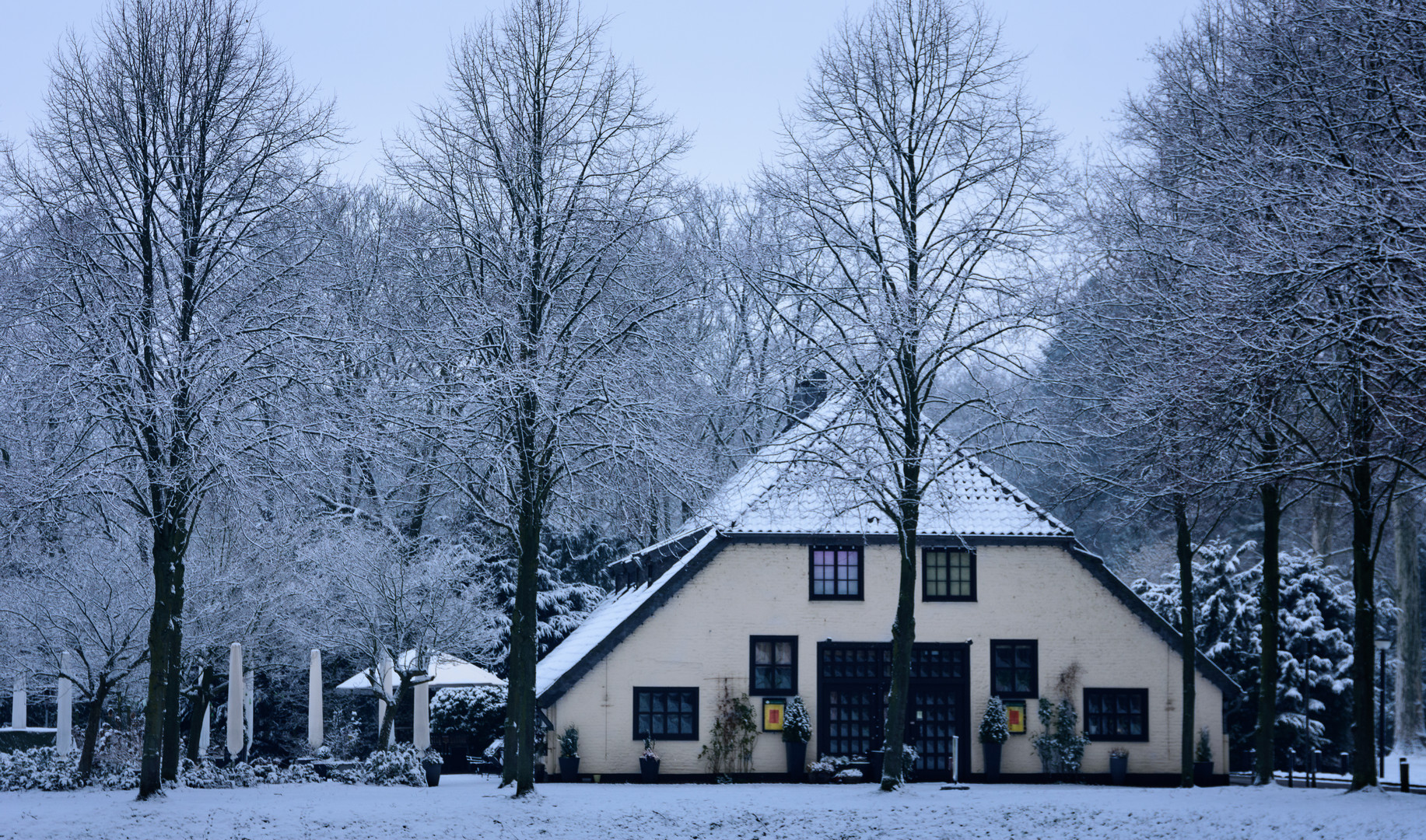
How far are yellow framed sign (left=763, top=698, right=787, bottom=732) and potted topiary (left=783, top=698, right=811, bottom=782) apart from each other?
0.11 metres

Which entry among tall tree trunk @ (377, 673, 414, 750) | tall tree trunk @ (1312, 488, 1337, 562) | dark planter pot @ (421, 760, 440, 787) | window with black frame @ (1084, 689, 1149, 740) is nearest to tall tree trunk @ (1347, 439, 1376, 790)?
window with black frame @ (1084, 689, 1149, 740)

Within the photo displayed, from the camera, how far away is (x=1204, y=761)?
2806cm

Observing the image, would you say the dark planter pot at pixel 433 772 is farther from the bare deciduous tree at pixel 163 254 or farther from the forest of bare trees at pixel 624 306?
the bare deciduous tree at pixel 163 254

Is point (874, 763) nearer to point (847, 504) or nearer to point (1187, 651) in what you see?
point (1187, 651)

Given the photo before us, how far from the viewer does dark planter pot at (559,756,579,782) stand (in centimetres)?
2697

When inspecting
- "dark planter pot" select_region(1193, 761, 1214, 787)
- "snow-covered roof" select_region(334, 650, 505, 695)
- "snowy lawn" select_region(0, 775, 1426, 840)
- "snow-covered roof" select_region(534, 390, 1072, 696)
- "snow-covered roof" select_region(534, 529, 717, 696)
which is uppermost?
"snow-covered roof" select_region(534, 390, 1072, 696)

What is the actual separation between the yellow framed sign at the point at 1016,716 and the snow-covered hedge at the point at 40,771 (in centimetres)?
1778

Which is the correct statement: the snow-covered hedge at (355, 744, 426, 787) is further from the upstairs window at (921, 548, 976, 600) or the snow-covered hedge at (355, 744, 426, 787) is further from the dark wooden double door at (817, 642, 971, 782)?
the upstairs window at (921, 548, 976, 600)

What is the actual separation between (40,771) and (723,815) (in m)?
11.1

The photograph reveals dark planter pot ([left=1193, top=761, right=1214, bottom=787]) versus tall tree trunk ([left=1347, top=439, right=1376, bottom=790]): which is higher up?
tall tree trunk ([left=1347, top=439, right=1376, bottom=790])

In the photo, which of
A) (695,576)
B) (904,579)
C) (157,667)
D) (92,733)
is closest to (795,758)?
(695,576)

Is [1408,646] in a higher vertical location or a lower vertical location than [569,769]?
higher

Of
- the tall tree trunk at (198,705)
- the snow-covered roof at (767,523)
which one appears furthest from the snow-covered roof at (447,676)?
the tall tree trunk at (198,705)

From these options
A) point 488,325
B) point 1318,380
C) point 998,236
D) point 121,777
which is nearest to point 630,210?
point 488,325
